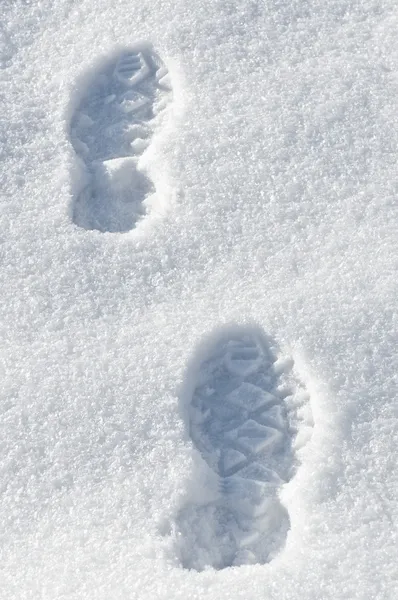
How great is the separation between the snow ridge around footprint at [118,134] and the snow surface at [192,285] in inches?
0.9

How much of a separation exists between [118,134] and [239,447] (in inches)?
26.5

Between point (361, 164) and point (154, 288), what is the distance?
459 mm

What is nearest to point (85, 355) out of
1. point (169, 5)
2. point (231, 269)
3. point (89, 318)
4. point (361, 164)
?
point (89, 318)

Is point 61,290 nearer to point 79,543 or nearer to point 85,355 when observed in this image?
point 85,355

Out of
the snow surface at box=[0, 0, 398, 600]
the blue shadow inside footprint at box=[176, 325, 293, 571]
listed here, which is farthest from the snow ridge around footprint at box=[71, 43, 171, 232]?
the blue shadow inside footprint at box=[176, 325, 293, 571]

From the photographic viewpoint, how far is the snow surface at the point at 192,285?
4.91 feet

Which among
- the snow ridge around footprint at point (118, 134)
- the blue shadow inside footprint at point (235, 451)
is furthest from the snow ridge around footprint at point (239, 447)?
the snow ridge around footprint at point (118, 134)

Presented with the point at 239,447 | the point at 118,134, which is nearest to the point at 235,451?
the point at 239,447

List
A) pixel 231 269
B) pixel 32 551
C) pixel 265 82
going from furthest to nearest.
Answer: pixel 265 82 < pixel 231 269 < pixel 32 551

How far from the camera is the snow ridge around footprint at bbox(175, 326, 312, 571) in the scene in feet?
5.04

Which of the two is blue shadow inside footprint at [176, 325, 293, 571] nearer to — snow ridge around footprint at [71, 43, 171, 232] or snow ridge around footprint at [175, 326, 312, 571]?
snow ridge around footprint at [175, 326, 312, 571]

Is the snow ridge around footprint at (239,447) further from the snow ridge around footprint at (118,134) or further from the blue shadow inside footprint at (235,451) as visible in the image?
the snow ridge around footprint at (118,134)

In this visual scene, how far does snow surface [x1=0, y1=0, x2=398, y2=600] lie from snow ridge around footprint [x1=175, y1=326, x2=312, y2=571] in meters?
0.02

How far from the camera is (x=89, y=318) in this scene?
172 cm
